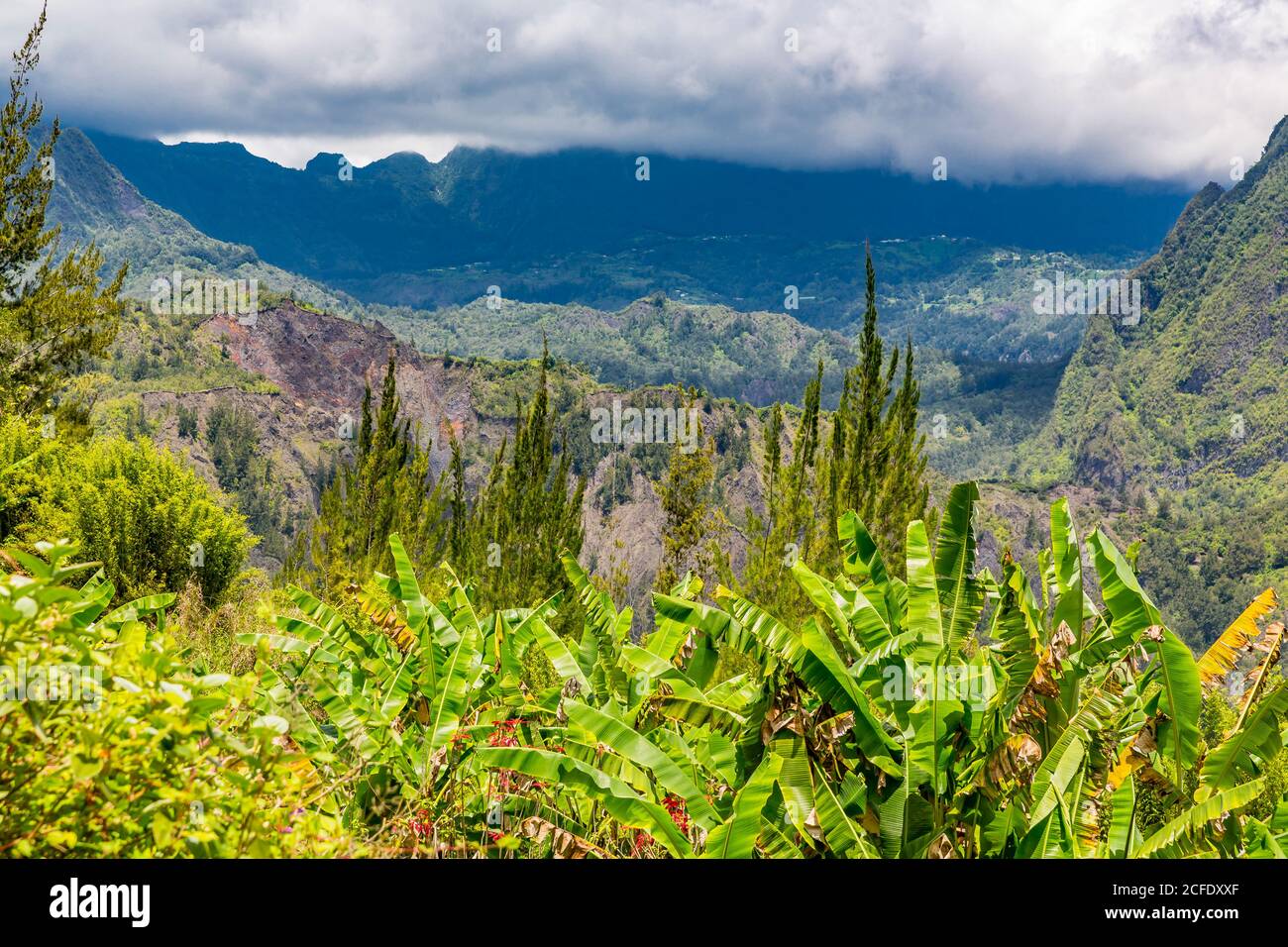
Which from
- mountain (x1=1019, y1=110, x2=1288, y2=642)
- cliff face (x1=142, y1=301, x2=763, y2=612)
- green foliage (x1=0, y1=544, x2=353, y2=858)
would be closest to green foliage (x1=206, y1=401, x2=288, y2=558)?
cliff face (x1=142, y1=301, x2=763, y2=612)

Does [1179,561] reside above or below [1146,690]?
below

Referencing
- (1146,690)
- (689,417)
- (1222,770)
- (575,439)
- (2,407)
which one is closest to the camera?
(1222,770)

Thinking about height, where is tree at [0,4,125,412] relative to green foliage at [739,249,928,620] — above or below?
above

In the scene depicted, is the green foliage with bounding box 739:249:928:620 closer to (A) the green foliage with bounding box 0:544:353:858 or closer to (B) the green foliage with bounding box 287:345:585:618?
(B) the green foliage with bounding box 287:345:585:618

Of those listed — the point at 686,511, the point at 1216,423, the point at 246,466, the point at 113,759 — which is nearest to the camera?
the point at 113,759

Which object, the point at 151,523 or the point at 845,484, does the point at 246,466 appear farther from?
the point at 845,484

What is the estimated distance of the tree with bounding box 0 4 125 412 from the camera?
48.6 ft

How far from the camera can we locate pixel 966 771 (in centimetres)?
371

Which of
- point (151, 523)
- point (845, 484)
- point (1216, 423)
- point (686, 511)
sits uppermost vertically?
point (845, 484)

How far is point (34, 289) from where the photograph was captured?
16250 mm

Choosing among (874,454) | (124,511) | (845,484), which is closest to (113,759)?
(845,484)

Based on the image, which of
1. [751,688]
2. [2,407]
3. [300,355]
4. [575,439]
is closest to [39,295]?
[2,407]
